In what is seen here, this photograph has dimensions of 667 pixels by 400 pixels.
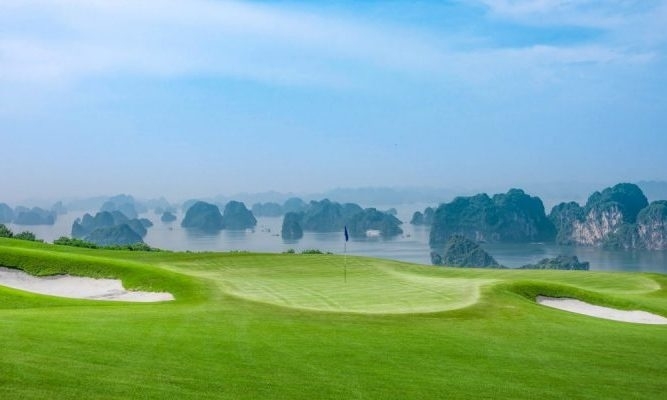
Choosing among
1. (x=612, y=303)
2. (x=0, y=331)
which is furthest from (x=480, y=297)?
(x=0, y=331)

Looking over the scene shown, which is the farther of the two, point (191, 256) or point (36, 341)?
point (191, 256)

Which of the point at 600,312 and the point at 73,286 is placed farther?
the point at 73,286

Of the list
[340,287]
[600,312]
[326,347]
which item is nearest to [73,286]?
[340,287]

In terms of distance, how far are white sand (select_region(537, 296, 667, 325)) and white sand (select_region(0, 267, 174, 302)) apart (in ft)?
48.6

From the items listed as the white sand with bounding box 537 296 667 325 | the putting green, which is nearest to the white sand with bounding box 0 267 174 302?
the putting green

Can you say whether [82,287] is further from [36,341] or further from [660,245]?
[660,245]

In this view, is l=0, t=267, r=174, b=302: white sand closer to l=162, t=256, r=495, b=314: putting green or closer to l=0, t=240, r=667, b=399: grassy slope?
l=0, t=240, r=667, b=399: grassy slope

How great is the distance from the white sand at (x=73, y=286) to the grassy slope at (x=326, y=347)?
219 cm

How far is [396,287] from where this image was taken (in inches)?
1047

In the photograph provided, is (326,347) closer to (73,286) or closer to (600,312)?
(600,312)

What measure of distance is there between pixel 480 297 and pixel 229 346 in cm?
1144

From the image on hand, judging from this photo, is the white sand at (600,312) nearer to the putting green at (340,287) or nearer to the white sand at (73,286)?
the putting green at (340,287)

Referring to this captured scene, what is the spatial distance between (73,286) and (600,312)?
70.8ft

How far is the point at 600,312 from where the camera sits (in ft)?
81.9
